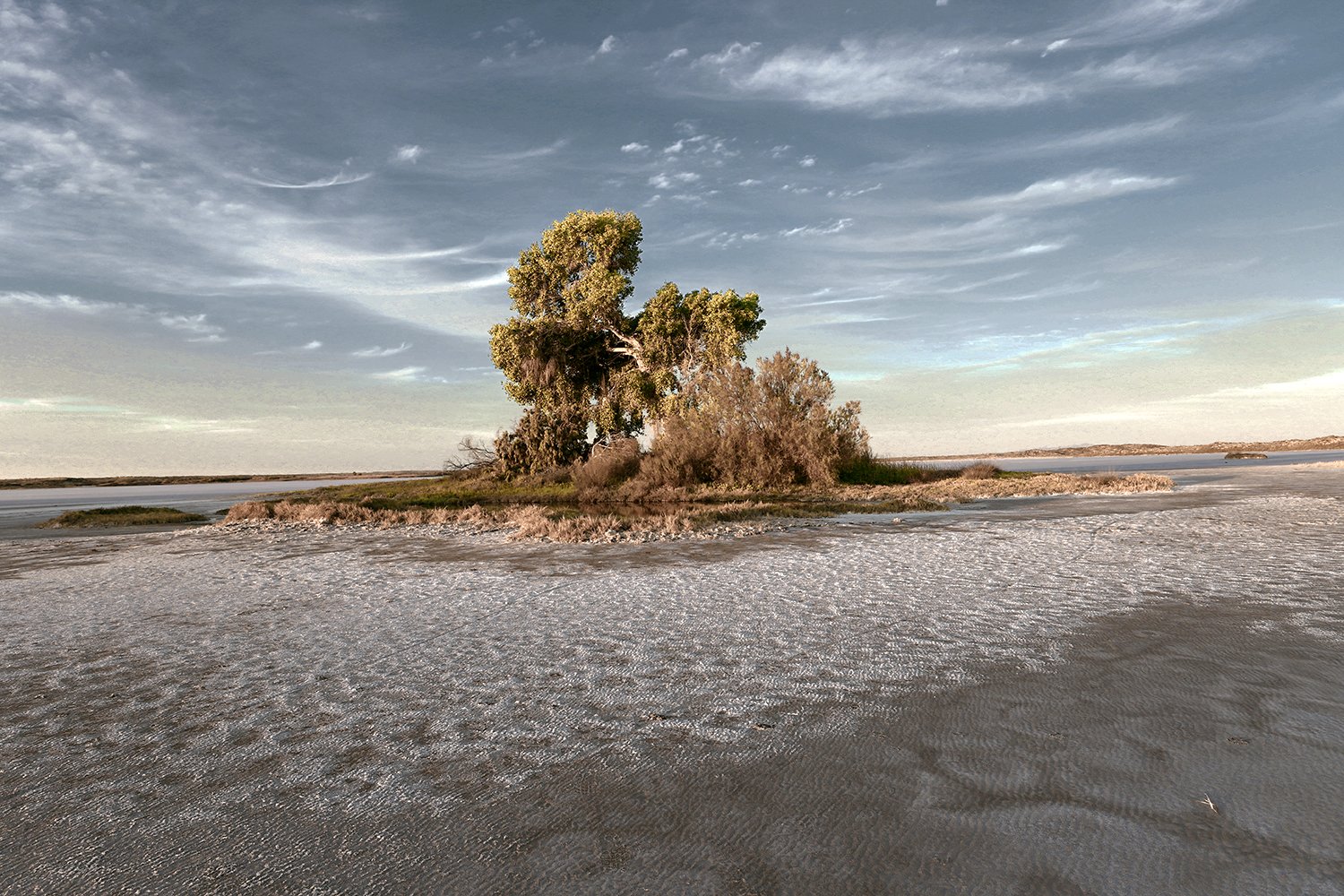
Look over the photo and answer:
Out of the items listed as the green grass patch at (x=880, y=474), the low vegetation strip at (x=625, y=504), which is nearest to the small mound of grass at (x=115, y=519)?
the low vegetation strip at (x=625, y=504)

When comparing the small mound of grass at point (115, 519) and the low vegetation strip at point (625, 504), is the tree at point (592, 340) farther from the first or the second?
the small mound of grass at point (115, 519)

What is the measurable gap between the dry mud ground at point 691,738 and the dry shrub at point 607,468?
1811 cm

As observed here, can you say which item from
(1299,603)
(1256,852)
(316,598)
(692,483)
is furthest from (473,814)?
(692,483)

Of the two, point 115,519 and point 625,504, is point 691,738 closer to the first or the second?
point 625,504

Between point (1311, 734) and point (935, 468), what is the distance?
30.1 meters

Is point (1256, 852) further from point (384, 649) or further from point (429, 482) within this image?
point (429, 482)

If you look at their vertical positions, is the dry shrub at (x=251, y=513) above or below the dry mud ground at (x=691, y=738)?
above

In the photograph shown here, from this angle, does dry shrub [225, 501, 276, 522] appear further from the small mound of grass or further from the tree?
the tree

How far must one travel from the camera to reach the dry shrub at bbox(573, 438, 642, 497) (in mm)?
25961

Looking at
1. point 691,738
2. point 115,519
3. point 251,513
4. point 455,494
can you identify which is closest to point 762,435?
point 455,494

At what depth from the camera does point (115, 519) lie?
64.8 ft

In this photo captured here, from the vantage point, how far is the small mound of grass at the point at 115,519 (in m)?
18.8

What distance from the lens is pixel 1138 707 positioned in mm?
3820

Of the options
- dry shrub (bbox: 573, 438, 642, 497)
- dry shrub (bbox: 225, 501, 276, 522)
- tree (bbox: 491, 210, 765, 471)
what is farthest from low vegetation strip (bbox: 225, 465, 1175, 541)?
tree (bbox: 491, 210, 765, 471)
